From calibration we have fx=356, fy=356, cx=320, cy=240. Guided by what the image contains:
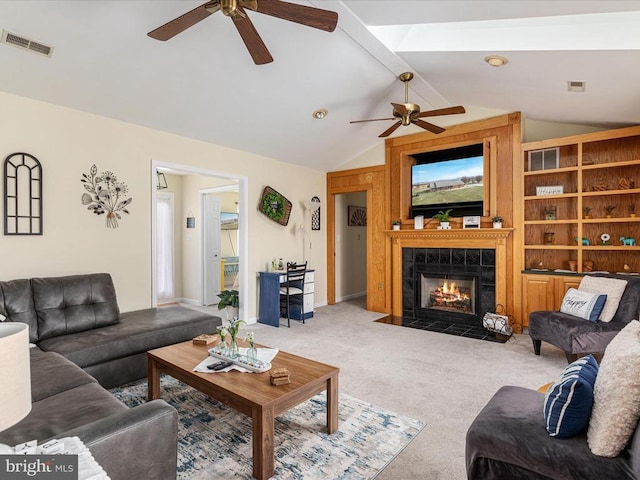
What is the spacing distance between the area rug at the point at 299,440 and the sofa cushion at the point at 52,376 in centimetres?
68

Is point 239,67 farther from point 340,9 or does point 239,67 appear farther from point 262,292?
point 262,292

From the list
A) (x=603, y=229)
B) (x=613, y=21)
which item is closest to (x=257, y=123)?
(x=613, y=21)

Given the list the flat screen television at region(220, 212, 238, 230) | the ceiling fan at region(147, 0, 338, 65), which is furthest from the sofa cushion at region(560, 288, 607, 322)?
the flat screen television at region(220, 212, 238, 230)

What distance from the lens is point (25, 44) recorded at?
2.75 m

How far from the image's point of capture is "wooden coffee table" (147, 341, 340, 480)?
192 cm

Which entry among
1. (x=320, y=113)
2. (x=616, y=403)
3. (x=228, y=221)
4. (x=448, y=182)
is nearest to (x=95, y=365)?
(x=616, y=403)

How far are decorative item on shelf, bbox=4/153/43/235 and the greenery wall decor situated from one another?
2.81m

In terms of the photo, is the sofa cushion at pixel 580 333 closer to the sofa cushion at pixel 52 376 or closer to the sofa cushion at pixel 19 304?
the sofa cushion at pixel 52 376

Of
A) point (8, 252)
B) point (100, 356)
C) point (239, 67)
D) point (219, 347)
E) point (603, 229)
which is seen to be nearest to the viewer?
point (219, 347)

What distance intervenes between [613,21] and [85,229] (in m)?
5.11

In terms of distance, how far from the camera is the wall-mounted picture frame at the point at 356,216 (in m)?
7.48

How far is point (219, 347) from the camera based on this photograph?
264cm

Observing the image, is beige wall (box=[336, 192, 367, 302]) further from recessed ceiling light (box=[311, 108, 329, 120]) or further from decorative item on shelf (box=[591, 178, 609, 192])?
decorative item on shelf (box=[591, 178, 609, 192])

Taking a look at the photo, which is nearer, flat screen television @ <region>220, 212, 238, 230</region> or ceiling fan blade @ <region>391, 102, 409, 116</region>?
ceiling fan blade @ <region>391, 102, 409, 116</region>
